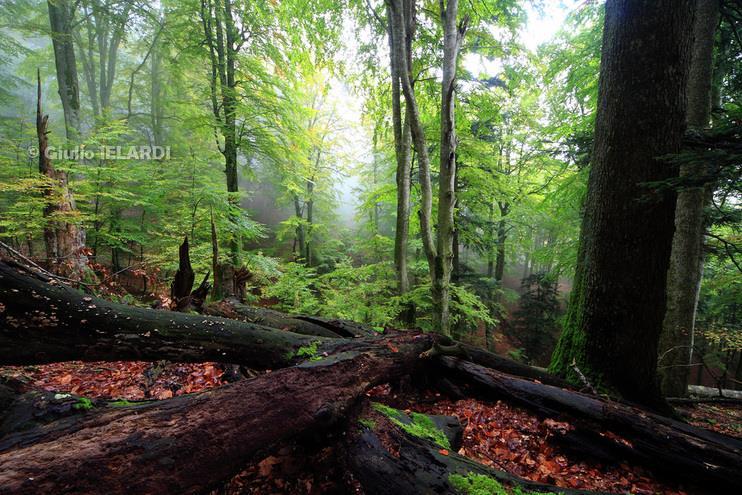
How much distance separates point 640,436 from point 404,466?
2.43m

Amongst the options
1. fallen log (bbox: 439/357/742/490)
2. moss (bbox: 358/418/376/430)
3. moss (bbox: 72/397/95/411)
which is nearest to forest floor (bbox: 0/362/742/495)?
fallen log (bbox: 439/357/742/490)

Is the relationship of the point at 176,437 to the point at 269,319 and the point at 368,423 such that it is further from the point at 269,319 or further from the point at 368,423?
the point at 269,319

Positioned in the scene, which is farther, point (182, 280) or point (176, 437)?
point (182, 280)

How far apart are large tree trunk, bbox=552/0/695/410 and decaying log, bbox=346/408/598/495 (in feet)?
7.06

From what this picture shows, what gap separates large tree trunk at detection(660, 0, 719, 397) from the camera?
5.12m

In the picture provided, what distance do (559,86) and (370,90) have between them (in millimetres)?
6802

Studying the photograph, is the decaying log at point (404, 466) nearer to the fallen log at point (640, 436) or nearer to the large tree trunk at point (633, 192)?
the fallen log at point (640, 436)

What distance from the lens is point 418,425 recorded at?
8.67 feet

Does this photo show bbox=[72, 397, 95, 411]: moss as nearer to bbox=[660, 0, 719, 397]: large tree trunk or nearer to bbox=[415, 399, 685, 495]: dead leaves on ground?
bbox=[415, 399, 685, 495]: dead leaves on ground

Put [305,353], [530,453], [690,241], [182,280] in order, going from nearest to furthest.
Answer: [530,453], [305,353], [182,280], [690,241]

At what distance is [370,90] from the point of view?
28.5 ft

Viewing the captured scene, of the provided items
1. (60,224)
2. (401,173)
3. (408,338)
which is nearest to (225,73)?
(60,224)

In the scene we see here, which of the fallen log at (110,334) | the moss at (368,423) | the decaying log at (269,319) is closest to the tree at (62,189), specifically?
the decaying log at (269,319)

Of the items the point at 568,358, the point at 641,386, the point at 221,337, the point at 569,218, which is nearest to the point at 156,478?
the point at 221,337
